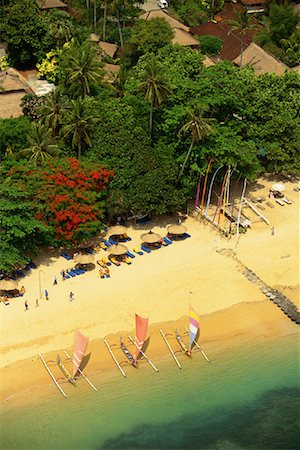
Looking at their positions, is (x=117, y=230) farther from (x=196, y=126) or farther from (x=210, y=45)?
(x=210, y=45)

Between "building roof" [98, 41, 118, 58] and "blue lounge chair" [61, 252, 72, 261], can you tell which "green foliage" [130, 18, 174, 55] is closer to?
"building roof" [98, 41, 118, 58]

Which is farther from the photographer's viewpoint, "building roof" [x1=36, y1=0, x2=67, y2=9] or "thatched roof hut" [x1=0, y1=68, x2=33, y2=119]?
"building roof" [x1=36, y1=0, x2=67, y2=9]

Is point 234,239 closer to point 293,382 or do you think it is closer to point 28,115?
point 293,382

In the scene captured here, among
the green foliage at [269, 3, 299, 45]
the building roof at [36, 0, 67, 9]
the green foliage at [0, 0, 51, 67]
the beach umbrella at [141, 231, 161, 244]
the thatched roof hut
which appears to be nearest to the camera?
the beach umbrella at [141, 231, 161, 244]

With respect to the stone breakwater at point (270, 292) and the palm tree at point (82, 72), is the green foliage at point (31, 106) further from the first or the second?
the stone breakwater at point (270, 292)

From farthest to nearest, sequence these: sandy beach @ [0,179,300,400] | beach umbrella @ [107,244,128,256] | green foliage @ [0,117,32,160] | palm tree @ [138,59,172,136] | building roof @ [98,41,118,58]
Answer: building roof @ [98,41,118,58] → green foliage @ [0,117,32,160] → palm tree @ [138,59,172,136] → beach umbrella @ [107,244,128,256] → sandy beach @ [0,179,300,400]

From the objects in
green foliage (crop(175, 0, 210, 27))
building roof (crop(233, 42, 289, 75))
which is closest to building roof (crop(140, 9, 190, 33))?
green foliage (crop(175, 0, 210, 27))

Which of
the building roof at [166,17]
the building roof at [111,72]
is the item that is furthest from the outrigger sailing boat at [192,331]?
the building roof at [166,17]

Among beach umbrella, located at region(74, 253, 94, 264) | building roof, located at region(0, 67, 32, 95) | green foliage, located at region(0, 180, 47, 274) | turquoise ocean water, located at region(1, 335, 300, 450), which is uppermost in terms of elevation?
building roof, located at region(0, 67, 32, 95)
